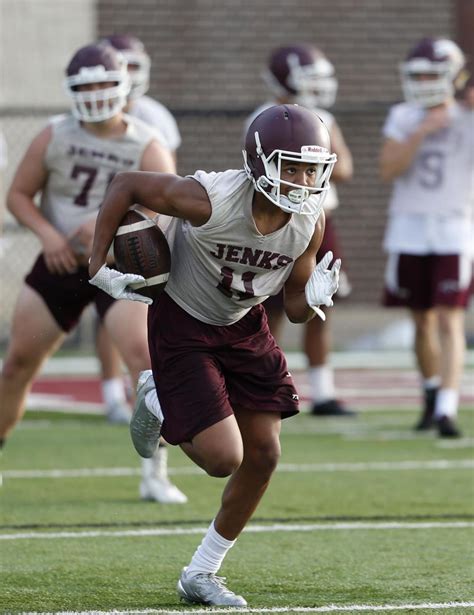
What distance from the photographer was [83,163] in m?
6.76

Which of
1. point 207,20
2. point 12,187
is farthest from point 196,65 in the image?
point 12,187

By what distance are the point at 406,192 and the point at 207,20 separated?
7.42 meters

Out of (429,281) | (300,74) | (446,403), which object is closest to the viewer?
(446,403)

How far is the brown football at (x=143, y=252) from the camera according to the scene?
15.8 ft

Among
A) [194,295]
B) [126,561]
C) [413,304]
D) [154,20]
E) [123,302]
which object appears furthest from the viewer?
[154,20]

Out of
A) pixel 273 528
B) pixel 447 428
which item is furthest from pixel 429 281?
pixel 273 528

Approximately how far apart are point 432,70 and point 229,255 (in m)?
4.59

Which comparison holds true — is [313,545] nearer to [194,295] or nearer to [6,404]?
[194,295]

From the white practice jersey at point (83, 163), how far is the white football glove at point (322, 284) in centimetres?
212

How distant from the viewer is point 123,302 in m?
6.65

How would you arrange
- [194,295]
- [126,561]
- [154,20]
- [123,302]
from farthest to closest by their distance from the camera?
[154,20] < [123,302] < [126,561] < [194,295]

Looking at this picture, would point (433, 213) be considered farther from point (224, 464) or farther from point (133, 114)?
point (224, 464)

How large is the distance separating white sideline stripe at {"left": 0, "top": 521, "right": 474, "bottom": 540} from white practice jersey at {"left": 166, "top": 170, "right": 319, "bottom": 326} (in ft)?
4.75

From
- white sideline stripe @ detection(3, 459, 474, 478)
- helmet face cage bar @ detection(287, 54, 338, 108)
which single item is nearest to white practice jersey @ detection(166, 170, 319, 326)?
white sideline stripe @ detection(3, 459, 474, 478)
